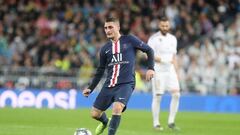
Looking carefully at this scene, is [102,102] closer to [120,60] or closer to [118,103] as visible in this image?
[118,103]

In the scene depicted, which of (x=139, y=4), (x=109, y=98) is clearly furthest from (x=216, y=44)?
(x=109, y=98)

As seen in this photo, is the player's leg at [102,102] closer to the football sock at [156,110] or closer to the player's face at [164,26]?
the football sock at [156,110]

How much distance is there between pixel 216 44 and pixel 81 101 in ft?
19.9

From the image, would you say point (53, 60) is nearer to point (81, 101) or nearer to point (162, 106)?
point (81, 101)

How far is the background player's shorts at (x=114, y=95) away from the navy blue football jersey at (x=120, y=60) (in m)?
0.07

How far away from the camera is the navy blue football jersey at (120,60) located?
474 inches

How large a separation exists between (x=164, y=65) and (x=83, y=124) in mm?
2530

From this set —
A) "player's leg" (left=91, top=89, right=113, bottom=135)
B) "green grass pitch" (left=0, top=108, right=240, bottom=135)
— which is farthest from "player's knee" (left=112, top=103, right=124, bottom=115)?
"green grass pitch" (left=0, top=108, right=240, bottom=135)

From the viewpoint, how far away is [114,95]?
39.3ft

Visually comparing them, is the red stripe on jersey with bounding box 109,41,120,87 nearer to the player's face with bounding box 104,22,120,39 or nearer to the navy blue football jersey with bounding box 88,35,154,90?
the navy blue football jersey with bounding box 88,35,154,90

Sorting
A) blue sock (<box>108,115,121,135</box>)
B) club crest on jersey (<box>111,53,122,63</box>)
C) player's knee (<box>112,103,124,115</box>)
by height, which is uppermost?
club crest on jersey (<box>111,53,122,63</box>)

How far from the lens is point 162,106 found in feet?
85.8

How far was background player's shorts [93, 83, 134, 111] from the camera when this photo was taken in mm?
11828

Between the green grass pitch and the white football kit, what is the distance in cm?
105
